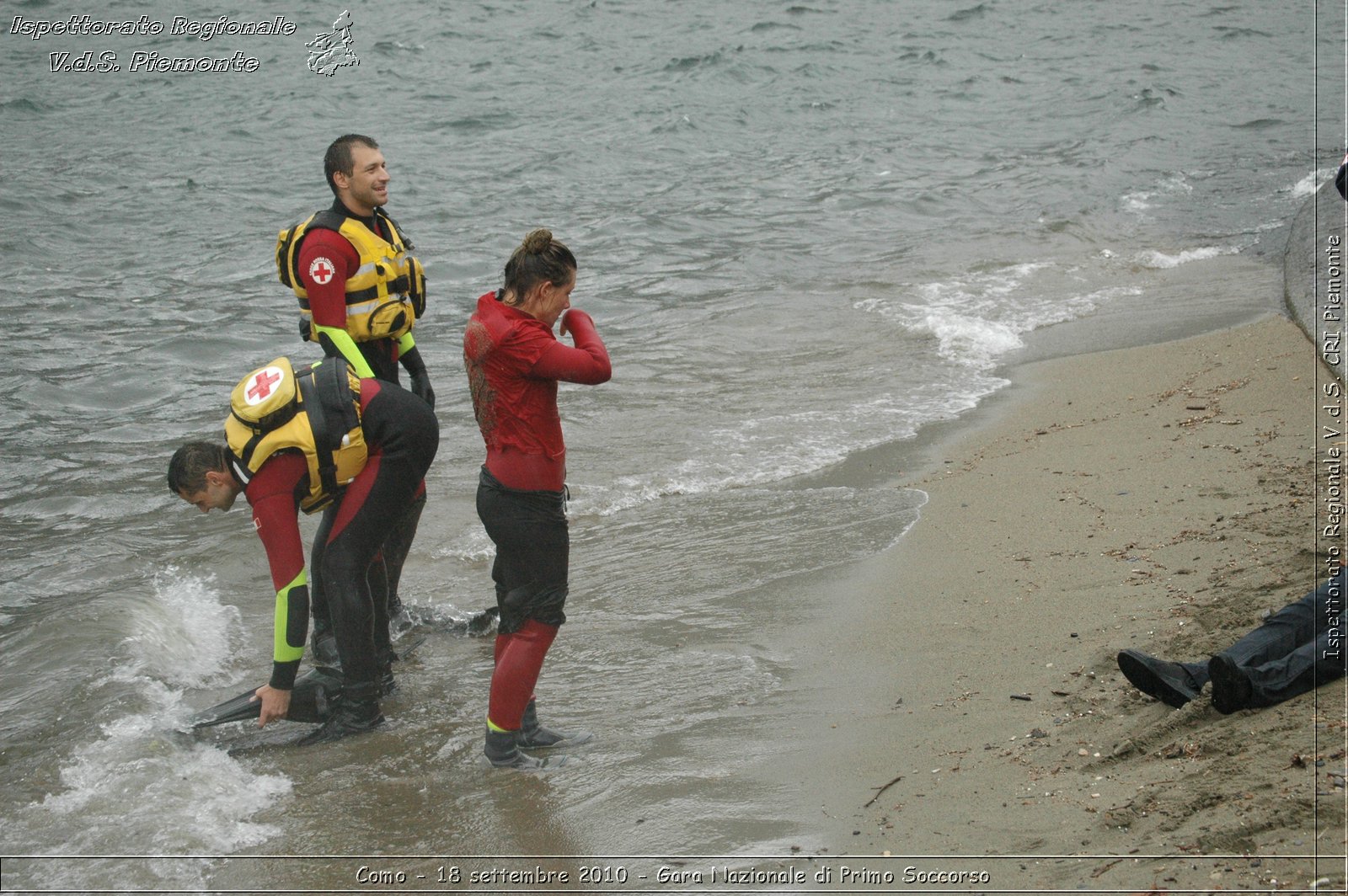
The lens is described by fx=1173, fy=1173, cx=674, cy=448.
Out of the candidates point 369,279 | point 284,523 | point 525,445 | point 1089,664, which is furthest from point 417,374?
point 1089,664

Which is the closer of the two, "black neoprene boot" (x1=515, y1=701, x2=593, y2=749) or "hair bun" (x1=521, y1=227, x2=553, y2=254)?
"hair bun" (x1=521, y1=227, x2=553, y2=254)

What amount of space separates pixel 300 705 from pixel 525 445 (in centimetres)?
152

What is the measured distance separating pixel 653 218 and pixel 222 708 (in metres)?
11.1

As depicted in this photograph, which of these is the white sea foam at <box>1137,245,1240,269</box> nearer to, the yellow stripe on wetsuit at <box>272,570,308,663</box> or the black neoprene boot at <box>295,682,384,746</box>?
the black neoprene boot at <box>295,682,384,746</box>

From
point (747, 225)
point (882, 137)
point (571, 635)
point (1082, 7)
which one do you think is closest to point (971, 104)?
point (882, 137)

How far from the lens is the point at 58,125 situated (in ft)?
60.8

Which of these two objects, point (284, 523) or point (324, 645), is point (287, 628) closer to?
point (284, 523)

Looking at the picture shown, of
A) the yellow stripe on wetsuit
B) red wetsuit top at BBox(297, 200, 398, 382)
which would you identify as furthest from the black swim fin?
red wetsuit top at BBox(297, 200, 398, 382)

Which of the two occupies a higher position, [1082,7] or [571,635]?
[1082,7]

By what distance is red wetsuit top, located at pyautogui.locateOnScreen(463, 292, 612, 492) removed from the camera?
387 cm

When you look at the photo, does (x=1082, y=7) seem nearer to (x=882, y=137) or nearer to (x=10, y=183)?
(x=882, y=137)

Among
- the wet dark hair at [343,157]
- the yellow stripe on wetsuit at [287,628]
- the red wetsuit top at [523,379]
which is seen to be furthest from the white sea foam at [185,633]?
the wet dark hair at [343,157]

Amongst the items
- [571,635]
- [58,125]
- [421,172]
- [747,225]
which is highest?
[58,125]

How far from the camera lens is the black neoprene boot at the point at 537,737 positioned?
175 inches
